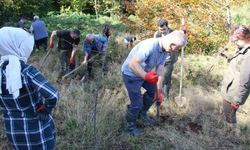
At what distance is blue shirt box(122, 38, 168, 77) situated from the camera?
4129 mm

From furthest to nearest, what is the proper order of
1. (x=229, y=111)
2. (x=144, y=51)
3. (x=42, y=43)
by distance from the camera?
1. (x=42, y=43)
2. (x=229, y=111)
3. (x=144, y=51)

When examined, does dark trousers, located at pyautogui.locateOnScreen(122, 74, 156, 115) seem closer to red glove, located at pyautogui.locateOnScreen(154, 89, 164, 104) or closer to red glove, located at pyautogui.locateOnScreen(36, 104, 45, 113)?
red glove, located at pyautogui.locateOnScreen(154, 89, 164, 104)

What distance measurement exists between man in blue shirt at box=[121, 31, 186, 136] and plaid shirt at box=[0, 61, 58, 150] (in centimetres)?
140

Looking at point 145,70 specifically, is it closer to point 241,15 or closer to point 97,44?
point 97,44

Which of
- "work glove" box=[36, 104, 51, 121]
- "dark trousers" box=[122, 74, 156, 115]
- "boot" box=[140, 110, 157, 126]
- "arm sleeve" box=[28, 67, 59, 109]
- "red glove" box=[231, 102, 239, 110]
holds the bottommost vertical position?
"boot" box=[140, 110, 157, 126]

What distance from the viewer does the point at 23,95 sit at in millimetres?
2682

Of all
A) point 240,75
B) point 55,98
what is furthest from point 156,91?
point 55,98

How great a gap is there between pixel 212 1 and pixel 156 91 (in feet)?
18.3

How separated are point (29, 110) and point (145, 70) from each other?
1.90 m

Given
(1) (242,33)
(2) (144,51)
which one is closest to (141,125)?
(2) (144,51)

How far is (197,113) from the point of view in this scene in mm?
5598

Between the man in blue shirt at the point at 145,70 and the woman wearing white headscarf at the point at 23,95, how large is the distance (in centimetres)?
140

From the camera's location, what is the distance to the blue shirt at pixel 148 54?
4.13 metres

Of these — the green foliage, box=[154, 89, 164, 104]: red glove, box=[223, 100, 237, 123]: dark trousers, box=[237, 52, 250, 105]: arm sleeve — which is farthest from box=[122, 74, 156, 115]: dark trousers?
the green foliage
